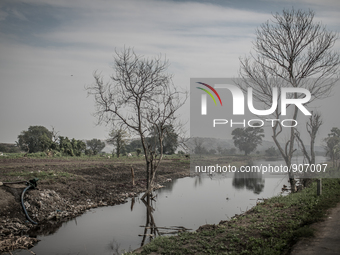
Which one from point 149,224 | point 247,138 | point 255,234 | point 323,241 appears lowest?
point 149,224

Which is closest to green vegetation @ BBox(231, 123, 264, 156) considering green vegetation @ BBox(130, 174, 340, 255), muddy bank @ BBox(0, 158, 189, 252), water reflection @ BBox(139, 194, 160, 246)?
muddy bank @ BBox(0, 158, 189, 252)

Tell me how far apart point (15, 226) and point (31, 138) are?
1483 inches


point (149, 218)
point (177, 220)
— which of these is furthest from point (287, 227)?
point (149, 218)

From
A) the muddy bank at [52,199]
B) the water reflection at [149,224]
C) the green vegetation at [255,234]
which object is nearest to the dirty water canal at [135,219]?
the water reflection at [149,224]

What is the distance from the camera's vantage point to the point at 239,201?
16234 millimetres

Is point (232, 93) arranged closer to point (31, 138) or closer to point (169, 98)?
point (169, 98)

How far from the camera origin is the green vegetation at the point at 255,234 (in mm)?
7156

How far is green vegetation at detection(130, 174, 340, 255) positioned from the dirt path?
Answer: 220 millimetres

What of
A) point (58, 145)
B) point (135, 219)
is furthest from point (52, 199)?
point (58, 145)

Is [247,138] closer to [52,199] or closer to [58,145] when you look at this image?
[58,145]

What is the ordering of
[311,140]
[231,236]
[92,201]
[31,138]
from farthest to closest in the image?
[31,138] < [311,140] < [92,201] < [231,236]

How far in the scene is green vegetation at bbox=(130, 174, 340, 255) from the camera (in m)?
7.16

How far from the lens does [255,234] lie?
8078 mm

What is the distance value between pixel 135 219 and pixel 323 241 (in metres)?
7.48
